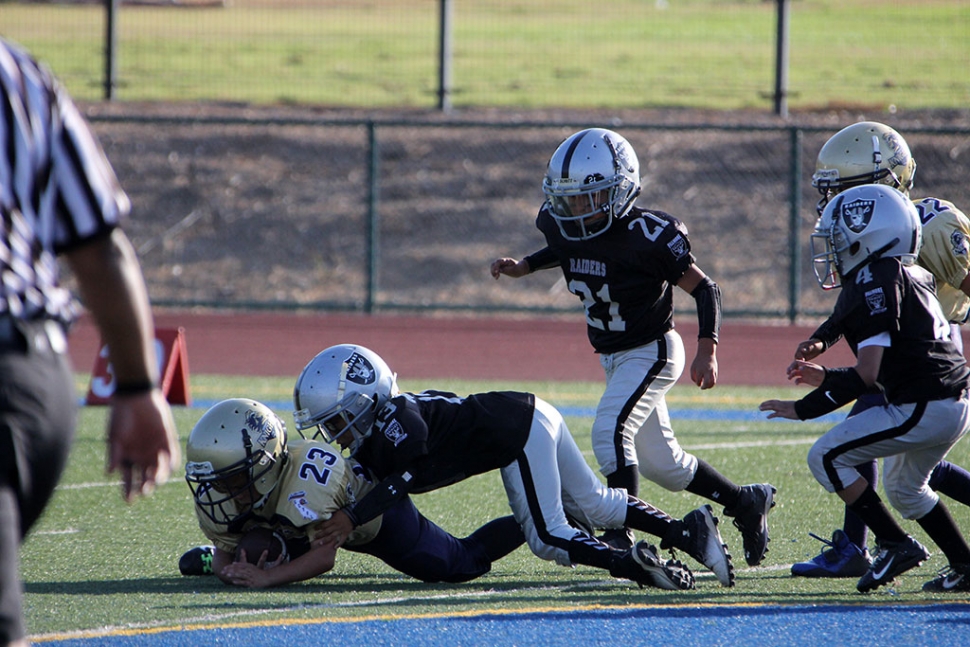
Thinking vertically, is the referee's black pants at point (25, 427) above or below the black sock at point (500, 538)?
above

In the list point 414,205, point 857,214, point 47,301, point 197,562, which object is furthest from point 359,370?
point 414,205

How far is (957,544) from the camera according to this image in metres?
4.73

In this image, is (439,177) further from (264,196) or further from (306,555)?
(306,555)

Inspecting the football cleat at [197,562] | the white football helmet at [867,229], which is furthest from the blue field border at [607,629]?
the white football helmet at [867,229]

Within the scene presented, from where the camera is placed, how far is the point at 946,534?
187 inches

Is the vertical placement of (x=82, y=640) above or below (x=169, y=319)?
above

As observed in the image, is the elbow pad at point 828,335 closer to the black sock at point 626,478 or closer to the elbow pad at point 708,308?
the elbow pad at point 708,308

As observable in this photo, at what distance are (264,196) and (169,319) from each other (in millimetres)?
4232

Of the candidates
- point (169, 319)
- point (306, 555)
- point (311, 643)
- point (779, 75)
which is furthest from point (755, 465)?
point (779, 75)

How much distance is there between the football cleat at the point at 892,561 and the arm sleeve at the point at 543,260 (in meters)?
1.87

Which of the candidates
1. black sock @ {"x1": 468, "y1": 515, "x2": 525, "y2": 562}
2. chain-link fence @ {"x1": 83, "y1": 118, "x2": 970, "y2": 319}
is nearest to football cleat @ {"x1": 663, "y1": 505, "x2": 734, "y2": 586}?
black sock @ {"x1": 468, "y1": 515, "x2": 525, "y2": 562}

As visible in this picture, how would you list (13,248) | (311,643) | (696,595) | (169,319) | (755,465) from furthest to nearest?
1. (169,319)
2. (755,465)
3. (696,595)
4. (311,643)
5. (13,248)

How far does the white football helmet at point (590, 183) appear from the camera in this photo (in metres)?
5.34

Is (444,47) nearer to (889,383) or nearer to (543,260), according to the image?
(543,260)
